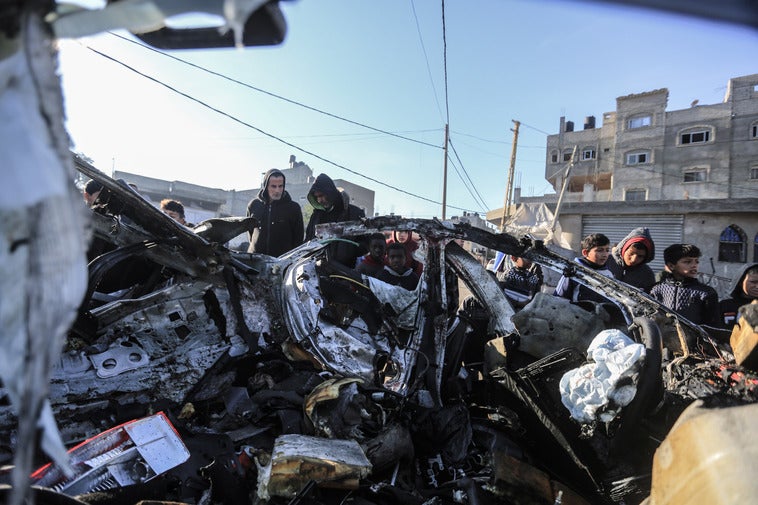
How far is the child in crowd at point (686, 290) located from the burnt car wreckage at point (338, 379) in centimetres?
109

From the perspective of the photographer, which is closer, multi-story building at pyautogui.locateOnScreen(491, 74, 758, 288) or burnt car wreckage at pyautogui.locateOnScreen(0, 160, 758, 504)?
burnt car wreckage at pyautogui.locateOnScreen(0, 160, 758, 504)

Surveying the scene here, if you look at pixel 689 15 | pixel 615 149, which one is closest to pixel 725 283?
pixel 689 15

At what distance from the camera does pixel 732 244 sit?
657 inches

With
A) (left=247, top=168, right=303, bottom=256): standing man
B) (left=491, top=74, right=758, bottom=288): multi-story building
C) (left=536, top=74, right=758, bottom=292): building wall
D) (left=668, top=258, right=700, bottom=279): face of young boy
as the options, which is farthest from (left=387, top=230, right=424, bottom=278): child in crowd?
(left=536, top=74, right=758, bottom=292): building wall

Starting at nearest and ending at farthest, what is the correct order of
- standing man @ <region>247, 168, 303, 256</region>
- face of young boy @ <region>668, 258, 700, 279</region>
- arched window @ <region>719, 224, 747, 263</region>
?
1. face of young boy @ <region>668, 258, 700, 279</region>
2. standing man @ <region>247, 168, 303, 256</region>
3. arched window @ <region>719, 224, 747, 263</region>

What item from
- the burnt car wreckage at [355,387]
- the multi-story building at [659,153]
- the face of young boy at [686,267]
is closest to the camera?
the burnt car wreckage at [355,387]

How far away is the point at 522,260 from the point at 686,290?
1579 millimetres

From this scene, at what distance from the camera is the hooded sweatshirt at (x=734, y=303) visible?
3722mm

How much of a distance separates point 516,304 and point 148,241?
2894 millimetres

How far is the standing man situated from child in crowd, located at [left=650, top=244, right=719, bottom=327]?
3989mm

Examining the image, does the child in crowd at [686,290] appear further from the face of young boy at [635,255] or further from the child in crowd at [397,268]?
the child in crowd at [397,268]

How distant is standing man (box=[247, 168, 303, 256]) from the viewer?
16.6 ft

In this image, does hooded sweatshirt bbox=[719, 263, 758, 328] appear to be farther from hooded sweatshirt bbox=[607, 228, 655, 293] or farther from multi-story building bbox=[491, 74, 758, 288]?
multi-story building bbox=[491, 74, 758, 288]

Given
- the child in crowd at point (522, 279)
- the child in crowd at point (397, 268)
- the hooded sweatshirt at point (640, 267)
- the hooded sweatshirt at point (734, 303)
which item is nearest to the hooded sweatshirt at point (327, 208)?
the child in crowd at point (397, 268)
